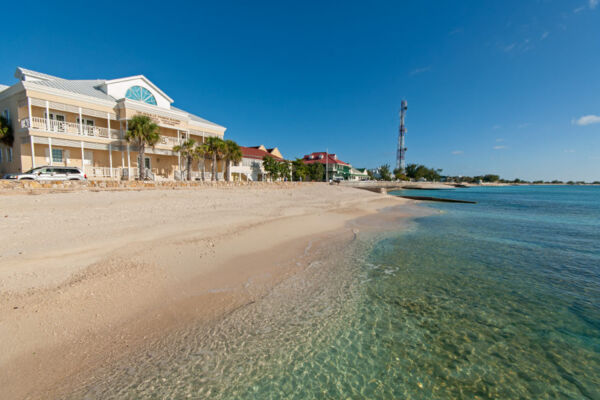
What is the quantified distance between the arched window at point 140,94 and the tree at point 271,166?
17911 mm

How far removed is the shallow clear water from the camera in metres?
3.22

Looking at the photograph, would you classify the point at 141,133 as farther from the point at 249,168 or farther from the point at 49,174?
the point at 249,168

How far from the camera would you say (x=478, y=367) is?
3670 mm

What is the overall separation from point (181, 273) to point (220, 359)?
3214 mm

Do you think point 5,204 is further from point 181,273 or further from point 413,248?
point 413,248

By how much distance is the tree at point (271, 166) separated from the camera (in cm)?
4034

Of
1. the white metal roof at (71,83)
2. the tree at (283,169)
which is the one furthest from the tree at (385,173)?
the white metal roof at (71,83)

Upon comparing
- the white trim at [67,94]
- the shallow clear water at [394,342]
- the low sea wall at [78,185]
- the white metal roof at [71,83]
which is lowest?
the shallow clear water at [394,342]

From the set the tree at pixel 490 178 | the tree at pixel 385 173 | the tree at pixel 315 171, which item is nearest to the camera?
the tree at pixel 315 171

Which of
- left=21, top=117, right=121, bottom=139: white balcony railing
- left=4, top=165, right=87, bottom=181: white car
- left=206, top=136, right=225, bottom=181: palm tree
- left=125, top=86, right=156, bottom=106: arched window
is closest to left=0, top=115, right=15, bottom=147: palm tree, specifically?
left=21, top=117, right=121, bottom=139: white balcony railing

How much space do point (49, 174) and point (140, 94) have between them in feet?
49.1

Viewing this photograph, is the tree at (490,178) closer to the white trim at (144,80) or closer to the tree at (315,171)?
the tree at (315,171)

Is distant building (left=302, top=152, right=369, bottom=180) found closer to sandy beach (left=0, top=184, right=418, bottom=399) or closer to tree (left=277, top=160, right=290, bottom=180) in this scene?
tree (left=277, top=160, right=290, bottom=180)

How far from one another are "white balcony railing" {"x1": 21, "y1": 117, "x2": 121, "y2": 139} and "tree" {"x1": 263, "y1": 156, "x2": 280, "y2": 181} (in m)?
21.0
